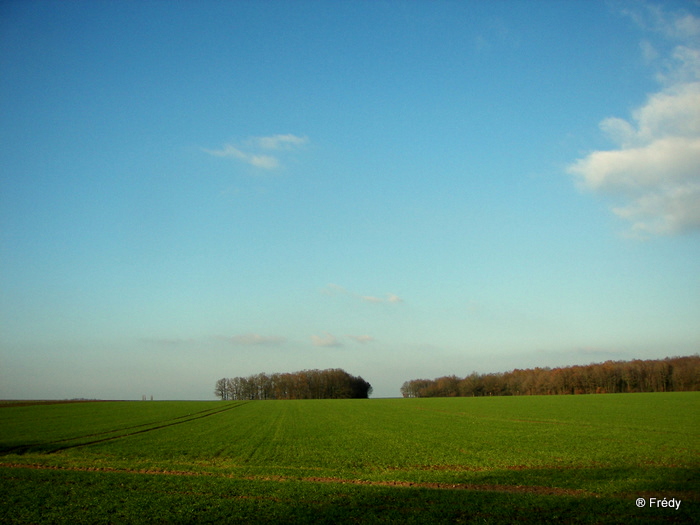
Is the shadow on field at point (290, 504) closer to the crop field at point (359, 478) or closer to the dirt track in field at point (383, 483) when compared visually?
the crop field at point (359, 478)

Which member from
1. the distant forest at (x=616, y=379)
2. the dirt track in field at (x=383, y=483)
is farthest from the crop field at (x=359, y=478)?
the distant forest at (x=616, y=379)

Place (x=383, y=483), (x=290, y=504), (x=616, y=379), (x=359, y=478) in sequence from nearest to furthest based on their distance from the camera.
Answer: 1. (x=290, y=504)
2. (x=383, y=483)
3. (x=359, y=478)
4. (x=616, y=379)

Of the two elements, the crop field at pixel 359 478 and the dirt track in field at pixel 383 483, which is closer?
the crop field at pixel 359 478

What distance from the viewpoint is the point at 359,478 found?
73.4 feet

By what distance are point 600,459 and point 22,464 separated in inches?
1351

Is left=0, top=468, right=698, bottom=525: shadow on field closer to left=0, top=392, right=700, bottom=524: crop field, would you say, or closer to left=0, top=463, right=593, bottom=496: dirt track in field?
left=0, top=392, right=700, bottom=524: crop field

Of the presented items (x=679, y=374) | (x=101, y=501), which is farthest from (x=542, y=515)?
(x=679, y=374)

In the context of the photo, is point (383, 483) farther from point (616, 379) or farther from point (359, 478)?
point (616, 379)

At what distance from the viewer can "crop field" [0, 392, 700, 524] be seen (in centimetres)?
1541

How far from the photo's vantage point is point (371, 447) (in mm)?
33312

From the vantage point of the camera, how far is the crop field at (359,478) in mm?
15406

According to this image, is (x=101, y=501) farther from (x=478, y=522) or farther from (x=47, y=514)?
(x=478, y=522)

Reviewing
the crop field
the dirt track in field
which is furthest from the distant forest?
the dirt track in field

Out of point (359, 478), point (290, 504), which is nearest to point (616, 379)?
point (359, 478)
